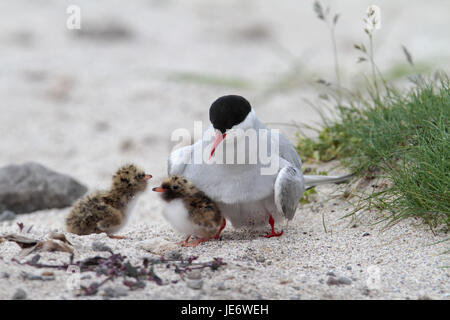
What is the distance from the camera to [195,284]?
2.65 m

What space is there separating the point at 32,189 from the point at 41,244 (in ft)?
6.10

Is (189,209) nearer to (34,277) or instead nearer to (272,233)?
(272,233)

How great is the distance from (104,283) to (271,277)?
2.51ft

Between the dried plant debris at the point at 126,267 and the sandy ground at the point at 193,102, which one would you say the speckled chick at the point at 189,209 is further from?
the dried plant debris at the point at 126,267

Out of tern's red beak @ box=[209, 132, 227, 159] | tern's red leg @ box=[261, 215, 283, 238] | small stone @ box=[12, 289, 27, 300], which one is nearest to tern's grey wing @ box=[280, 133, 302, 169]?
tern's red leg @ box=[261, 215, 283, 238]

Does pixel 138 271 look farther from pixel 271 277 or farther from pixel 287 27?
pixel 287 27

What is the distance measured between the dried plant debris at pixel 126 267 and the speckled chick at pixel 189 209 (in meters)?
0.57

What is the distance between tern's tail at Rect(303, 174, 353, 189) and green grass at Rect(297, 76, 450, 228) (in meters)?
0.11

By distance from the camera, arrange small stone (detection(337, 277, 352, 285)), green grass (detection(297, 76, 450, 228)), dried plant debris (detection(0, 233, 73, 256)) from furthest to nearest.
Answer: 1. green grass (detection(297, 76, 450, 228))
2. dried plant debris (detection(0, 233, 73, 256))
3. small stone (detection(337, 277, 352, 285))

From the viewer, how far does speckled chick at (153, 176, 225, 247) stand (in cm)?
346

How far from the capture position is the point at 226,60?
29.8 feet

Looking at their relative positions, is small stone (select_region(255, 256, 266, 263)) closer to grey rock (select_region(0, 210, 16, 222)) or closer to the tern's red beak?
the tern's red beak

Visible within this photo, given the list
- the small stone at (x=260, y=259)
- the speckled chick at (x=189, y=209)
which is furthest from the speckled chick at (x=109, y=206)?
the small stone at (x=260, y=259)

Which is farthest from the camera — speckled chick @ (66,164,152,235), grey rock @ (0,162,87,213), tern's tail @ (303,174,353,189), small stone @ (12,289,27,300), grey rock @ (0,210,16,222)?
grey rock @ (0,162,87,213)
